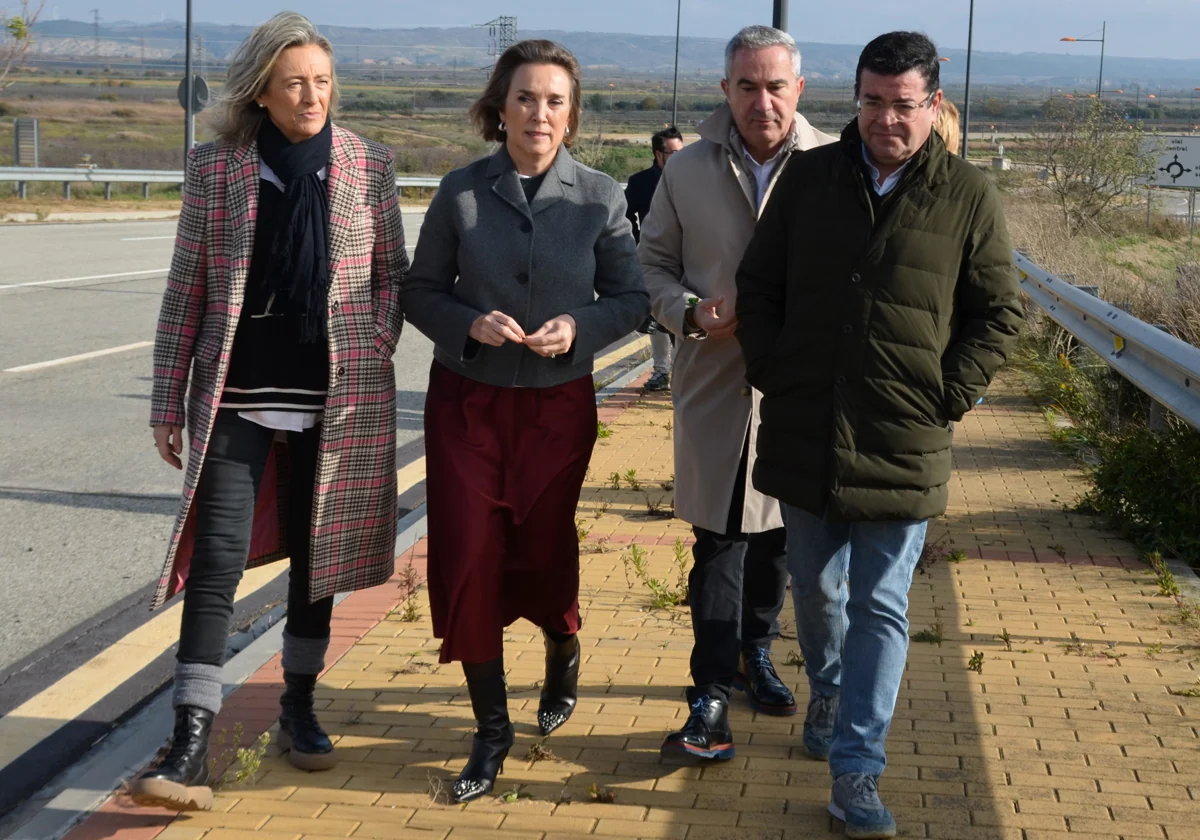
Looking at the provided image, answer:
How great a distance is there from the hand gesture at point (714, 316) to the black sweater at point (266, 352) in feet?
3.42

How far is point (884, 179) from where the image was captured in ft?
12.7

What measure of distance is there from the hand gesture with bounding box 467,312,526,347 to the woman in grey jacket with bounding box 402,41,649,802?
68 mm

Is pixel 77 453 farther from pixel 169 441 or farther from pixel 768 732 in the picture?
pixel 768 732

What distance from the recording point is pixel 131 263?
66.6ft

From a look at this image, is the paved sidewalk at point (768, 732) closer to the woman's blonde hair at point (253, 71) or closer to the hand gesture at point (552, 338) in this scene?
the hand gesture at point (552, 338)

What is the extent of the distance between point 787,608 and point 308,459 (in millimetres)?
2352

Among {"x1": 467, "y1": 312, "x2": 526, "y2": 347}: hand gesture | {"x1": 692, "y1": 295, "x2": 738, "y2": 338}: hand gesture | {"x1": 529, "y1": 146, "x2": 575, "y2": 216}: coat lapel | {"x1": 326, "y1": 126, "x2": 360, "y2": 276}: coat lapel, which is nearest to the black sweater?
{"x1": 326, "y1": 126, "x2": 360, "y2": 276}: coat lapel

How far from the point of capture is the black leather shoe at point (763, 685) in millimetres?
4695

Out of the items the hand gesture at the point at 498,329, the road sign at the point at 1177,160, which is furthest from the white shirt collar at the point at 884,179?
the road sign at the point at 1177,160

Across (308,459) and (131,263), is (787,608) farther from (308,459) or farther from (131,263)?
(131,263)

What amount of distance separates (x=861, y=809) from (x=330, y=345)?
183 centimetres

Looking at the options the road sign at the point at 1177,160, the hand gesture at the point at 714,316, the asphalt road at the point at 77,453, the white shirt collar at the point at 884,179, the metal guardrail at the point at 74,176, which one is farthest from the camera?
the metal guardrail at the point at 74,176

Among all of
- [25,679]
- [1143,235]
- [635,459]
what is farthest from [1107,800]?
[1143,235]

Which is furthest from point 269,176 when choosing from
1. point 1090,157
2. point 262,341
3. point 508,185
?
point 1090,157
